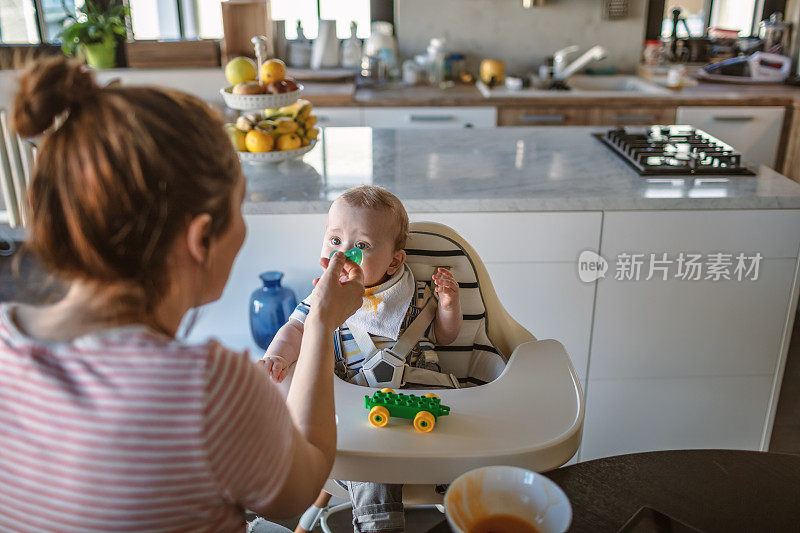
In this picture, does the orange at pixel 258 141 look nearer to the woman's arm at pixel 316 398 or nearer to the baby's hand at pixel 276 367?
the baby's hand at pixel 276 367

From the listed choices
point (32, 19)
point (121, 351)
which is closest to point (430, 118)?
point (32, 19)

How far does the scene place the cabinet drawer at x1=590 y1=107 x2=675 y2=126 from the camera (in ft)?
11.8

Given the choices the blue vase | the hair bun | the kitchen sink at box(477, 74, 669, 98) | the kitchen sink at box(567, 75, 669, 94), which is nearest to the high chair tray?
the hair bun

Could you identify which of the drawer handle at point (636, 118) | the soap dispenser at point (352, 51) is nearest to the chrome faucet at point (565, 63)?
the drawer handle at point (636, 118)

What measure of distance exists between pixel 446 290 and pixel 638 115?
250 centimetres

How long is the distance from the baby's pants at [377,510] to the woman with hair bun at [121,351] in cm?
55

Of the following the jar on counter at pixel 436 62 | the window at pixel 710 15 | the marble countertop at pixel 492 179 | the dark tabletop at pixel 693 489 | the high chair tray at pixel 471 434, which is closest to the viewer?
the dark tabletop at pixel 693 489

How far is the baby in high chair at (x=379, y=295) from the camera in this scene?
1.47 metres

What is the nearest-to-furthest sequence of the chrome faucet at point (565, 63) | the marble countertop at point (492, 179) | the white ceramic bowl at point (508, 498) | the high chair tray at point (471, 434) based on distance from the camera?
the white ceramic bowl at point (508, 498) → the high chair tray at point (471, 434) → the marble countertop at point (492, 179) → the chrome faucet at point (565, 63)

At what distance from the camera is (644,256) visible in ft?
6.85

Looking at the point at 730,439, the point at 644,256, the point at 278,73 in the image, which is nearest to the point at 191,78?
the point at 278,73

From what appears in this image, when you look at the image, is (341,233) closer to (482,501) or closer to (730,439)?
(482,501)

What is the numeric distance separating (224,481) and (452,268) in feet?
3.10

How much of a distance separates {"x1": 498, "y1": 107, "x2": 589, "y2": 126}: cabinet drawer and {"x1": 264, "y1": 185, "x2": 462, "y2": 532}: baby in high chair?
2.28 m
